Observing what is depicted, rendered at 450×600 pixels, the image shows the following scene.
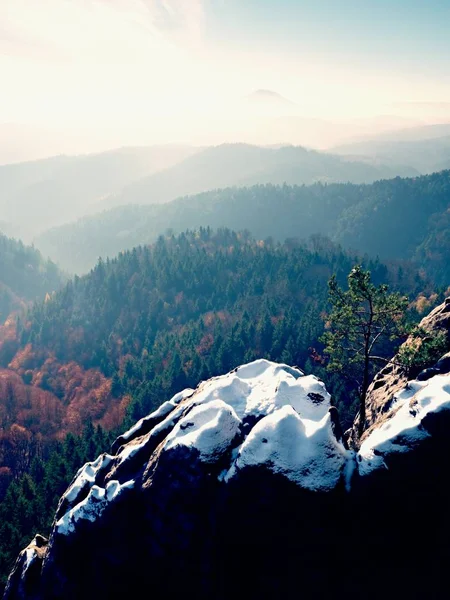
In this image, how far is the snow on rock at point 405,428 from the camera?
71.2ft


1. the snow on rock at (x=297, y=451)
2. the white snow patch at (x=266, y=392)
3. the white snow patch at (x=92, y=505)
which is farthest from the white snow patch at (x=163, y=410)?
the snow on rock at (x=297, y=451)

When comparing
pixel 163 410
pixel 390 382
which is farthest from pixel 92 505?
pixel 390 382

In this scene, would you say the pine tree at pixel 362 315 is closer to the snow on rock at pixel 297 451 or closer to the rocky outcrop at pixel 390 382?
the rocky outcrop at pixel 390 382

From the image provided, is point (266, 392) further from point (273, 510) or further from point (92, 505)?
point (92, 505)

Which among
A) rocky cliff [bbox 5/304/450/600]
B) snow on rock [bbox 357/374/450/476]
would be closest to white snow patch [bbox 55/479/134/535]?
rocky cliff [bbox 5/304/450/600]

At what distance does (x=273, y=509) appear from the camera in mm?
22453

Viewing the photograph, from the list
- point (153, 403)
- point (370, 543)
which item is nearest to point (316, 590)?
point (370, 543)

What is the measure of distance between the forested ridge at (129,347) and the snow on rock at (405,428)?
38.3 meters

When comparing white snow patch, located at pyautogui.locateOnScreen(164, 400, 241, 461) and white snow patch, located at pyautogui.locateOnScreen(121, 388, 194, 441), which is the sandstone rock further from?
white snow patch, located at pyautogui.locateOnScreen(121, 388, 194, 441)

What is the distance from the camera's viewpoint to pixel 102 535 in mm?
26719

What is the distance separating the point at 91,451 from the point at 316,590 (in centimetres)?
7155

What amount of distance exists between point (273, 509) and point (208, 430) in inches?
227

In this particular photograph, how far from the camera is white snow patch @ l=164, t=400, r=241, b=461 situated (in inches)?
974

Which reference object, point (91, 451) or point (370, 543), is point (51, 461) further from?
point (370, 543)
